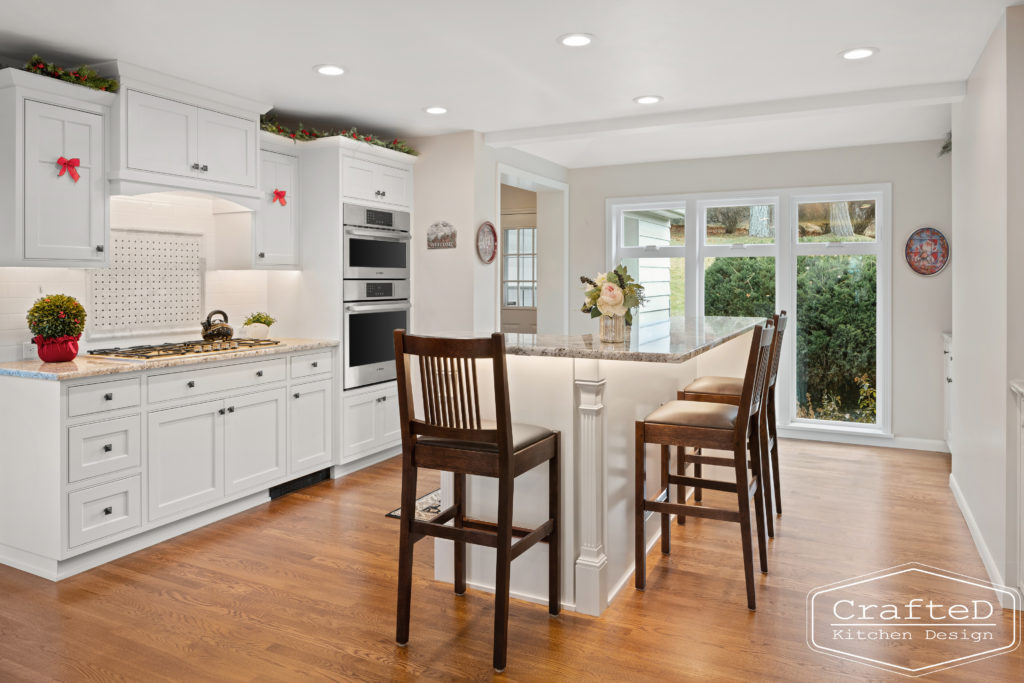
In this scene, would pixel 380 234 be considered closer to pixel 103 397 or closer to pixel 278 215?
pixel 278 215

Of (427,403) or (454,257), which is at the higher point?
(454,257)

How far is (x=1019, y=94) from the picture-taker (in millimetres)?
2900

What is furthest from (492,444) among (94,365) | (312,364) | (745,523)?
(312,364)

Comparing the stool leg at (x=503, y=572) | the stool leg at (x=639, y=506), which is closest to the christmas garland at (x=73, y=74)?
the stool leg at (x=503, y=572)

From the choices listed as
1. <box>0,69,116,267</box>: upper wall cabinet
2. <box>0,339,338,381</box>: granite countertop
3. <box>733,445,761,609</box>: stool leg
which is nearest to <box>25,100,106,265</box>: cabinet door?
<box>0,69,116,267</box>: upper wall cabinet

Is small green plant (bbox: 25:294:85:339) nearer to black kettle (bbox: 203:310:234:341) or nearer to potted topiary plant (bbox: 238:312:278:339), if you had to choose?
black kettle (bbox: 203:310:234:341)

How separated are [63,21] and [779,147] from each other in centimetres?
498

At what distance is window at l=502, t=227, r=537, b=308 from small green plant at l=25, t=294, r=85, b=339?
14.6ft

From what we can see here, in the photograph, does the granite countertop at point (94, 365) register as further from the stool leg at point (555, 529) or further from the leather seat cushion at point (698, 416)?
the leather seat cushion at point (698, 416)

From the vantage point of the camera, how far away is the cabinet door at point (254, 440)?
13.1 ft

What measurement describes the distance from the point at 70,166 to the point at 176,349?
110cm

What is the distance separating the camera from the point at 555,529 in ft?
9.05

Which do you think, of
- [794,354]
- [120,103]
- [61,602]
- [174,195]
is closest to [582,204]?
[794,354]

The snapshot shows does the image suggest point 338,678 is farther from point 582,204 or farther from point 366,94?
point 582,204
